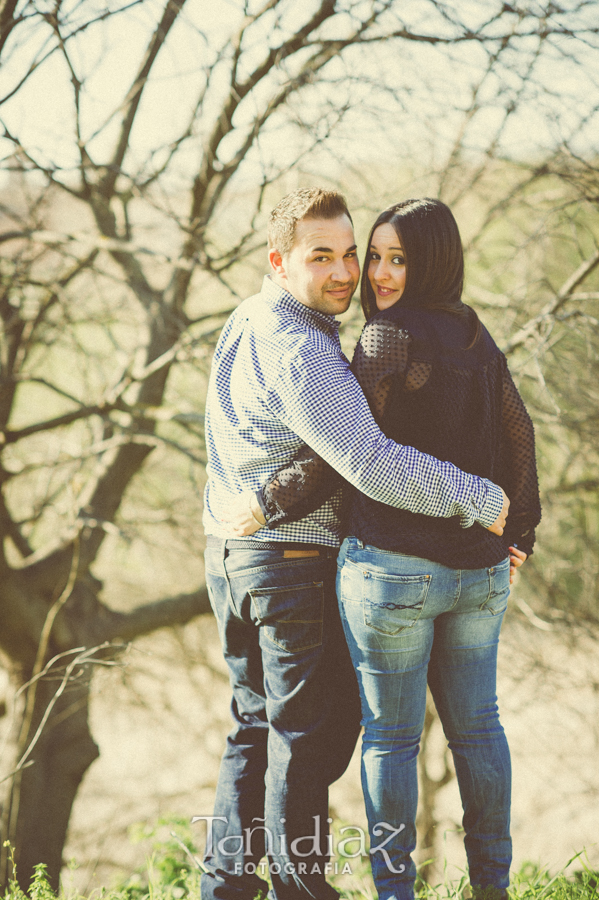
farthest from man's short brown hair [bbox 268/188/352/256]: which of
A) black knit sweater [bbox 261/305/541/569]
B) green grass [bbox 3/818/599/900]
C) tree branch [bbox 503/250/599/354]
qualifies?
tree branch [bbox 503/250/599/354]

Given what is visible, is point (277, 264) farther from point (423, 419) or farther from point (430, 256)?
point (423, 419)

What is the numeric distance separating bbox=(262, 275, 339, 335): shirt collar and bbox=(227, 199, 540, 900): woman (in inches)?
5.9

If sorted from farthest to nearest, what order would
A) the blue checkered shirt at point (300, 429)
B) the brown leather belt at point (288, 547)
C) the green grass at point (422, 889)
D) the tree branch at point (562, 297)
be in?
the tree branch at point (562, 297) → the green grass at point (422, 889) → the brown leather belt at point (288, 547) → the blue checkered shirt at point (300, 429)

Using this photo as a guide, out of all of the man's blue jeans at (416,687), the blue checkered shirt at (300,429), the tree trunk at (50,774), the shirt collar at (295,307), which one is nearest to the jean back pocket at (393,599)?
the man's blue jeans at (416,687)

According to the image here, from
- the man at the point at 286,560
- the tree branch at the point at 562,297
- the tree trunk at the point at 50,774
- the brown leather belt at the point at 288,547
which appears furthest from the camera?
the tree trunk at the point at 50,774

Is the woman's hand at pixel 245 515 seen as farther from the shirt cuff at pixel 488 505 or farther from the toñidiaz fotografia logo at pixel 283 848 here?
the toñidiaz fotografia logo at pixel 283 848

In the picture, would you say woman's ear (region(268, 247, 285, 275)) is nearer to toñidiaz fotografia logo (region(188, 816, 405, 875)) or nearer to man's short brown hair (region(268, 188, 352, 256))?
man's short brown hair (region(268, 188, 352, 256))

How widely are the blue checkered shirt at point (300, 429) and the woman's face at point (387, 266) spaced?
167 mm

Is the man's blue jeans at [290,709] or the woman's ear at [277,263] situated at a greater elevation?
the woman's ear at [277,263]

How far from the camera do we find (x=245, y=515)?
5.50ft

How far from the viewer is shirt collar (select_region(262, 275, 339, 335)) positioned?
1.74 meters

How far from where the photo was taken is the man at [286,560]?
1605 millimetres

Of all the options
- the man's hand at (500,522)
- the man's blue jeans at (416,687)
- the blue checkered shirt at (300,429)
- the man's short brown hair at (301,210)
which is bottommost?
the man's blue jeans at (416,687)

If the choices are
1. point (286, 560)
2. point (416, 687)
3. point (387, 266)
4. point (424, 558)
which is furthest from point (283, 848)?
point (387, 266)
